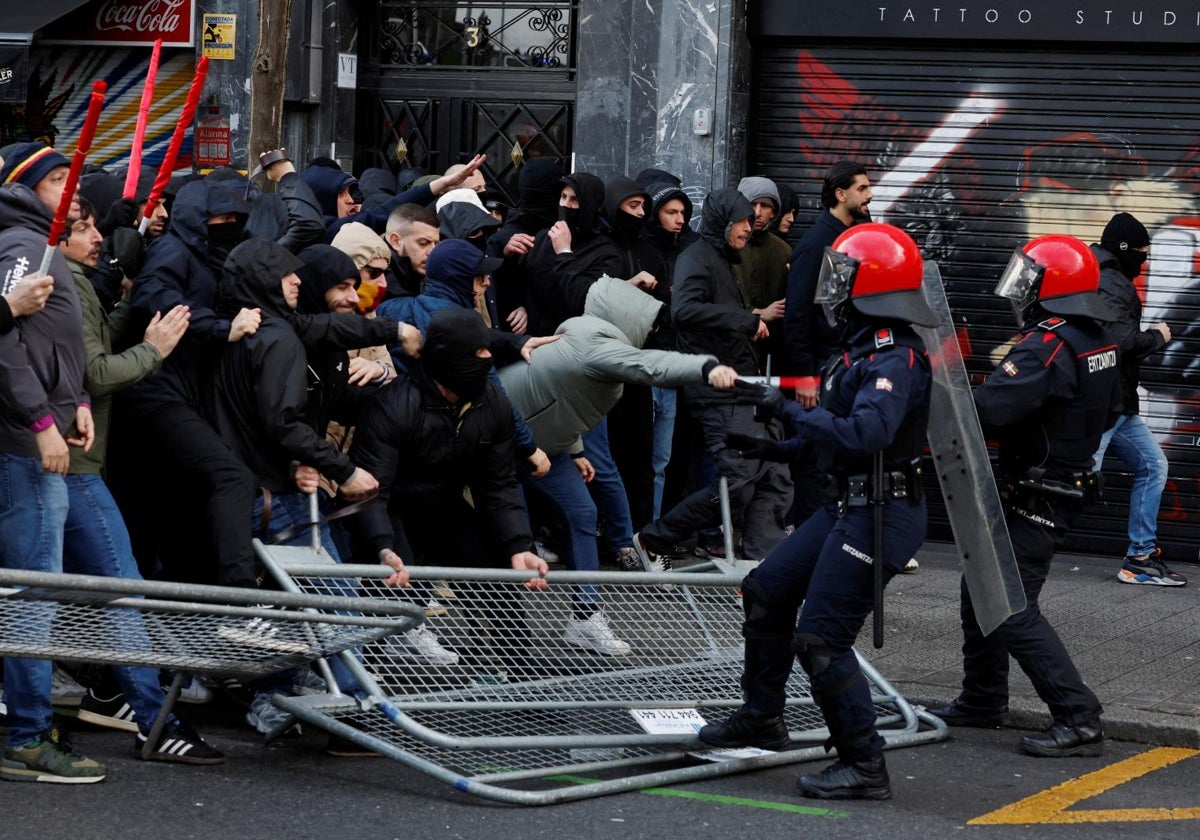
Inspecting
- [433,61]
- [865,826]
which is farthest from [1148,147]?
[865,826]

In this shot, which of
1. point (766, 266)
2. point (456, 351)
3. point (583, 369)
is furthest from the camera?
point (766, 266)

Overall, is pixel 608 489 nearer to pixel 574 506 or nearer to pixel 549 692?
pixel 574 506

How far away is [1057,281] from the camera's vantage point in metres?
6.77

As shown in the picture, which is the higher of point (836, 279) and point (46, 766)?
point (836, 279)

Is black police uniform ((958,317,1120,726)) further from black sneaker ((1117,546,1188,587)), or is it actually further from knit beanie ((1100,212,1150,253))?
black sneaker ((1117,546,1188,587))

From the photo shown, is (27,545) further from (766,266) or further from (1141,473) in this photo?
(1141,473)

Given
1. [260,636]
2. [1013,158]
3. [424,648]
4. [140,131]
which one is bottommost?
[424,648]

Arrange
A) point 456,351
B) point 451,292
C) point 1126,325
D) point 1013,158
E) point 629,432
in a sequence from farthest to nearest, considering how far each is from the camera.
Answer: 1. point 1013,158
2. point 629,432
3. point 1126,325
4. point 451,292
5. point 456,351

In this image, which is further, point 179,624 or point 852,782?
point 852,782

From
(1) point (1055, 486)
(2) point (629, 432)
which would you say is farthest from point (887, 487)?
(2) point (629, 432)

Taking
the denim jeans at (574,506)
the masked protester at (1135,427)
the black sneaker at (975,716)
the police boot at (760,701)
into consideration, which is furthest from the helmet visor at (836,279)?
the masked protester at (1135,427)

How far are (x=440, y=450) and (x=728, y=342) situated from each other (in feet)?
8.99

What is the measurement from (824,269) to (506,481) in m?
1.61

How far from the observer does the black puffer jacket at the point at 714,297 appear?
8.87 metres
